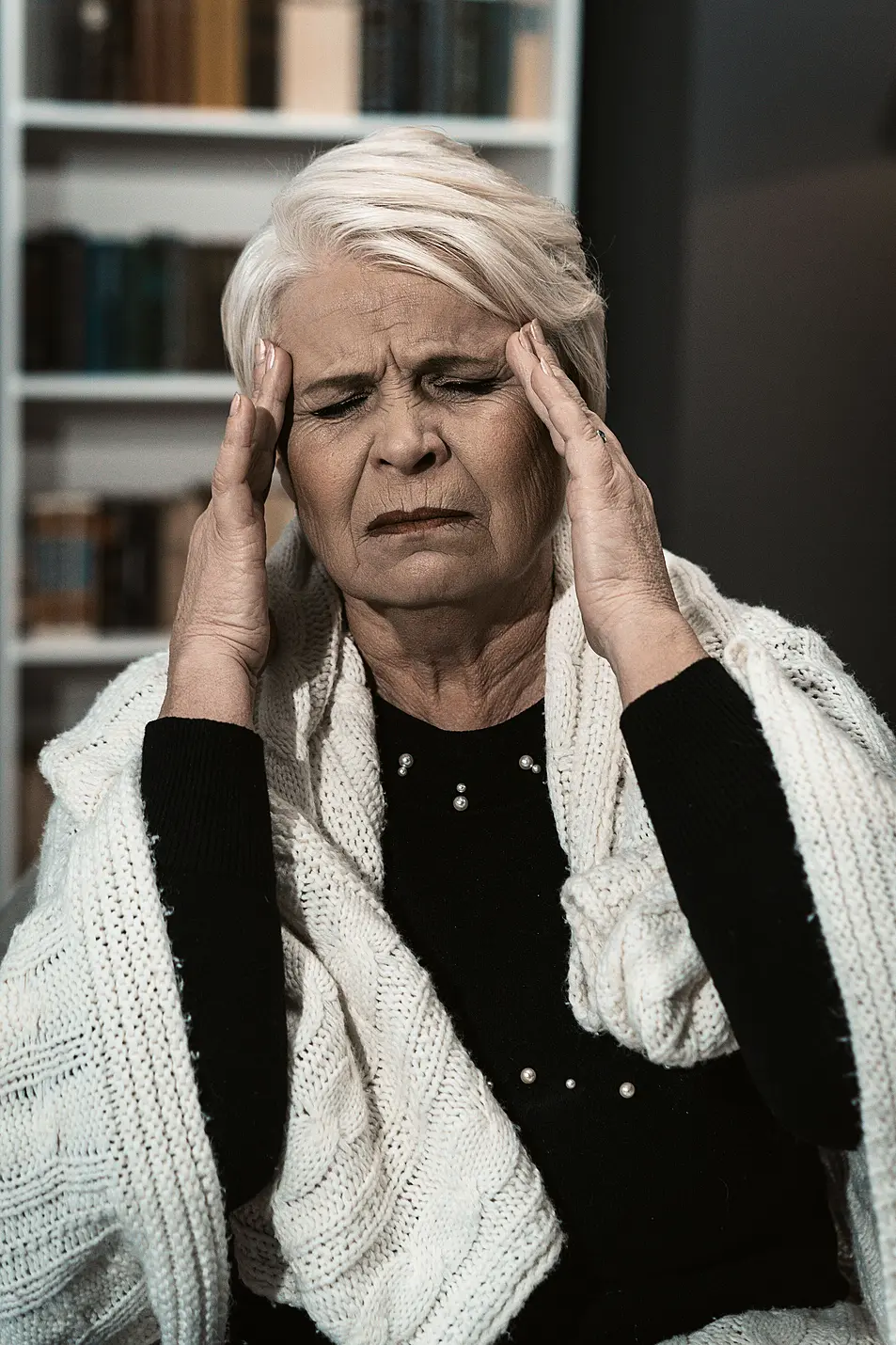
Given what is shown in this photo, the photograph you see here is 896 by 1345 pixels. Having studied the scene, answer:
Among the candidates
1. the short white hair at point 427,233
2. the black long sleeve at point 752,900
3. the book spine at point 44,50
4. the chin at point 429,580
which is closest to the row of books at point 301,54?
the book spine at point 44,50

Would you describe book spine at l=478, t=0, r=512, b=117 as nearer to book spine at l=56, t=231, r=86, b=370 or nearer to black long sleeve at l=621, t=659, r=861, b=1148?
book spine at l=56, t=231, r=86, b=370

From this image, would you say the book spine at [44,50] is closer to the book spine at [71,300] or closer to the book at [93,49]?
the book at [93,49]

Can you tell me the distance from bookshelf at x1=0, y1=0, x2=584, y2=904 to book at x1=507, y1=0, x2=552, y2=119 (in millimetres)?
25

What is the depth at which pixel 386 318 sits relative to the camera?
4.58ft

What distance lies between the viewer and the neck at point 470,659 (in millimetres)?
1518

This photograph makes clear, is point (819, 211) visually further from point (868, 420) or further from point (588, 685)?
point (588, 685)

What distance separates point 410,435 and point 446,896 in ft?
1.46

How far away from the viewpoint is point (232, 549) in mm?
1446

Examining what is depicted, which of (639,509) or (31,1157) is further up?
(639,509)

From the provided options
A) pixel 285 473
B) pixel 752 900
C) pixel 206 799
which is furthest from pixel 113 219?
pixel 752 900

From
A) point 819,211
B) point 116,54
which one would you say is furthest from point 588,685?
point 116,54

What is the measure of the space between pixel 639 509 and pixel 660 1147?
0.58 meters

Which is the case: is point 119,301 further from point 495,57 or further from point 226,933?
point 226,933

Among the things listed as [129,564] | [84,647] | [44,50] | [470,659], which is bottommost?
[84,647]
